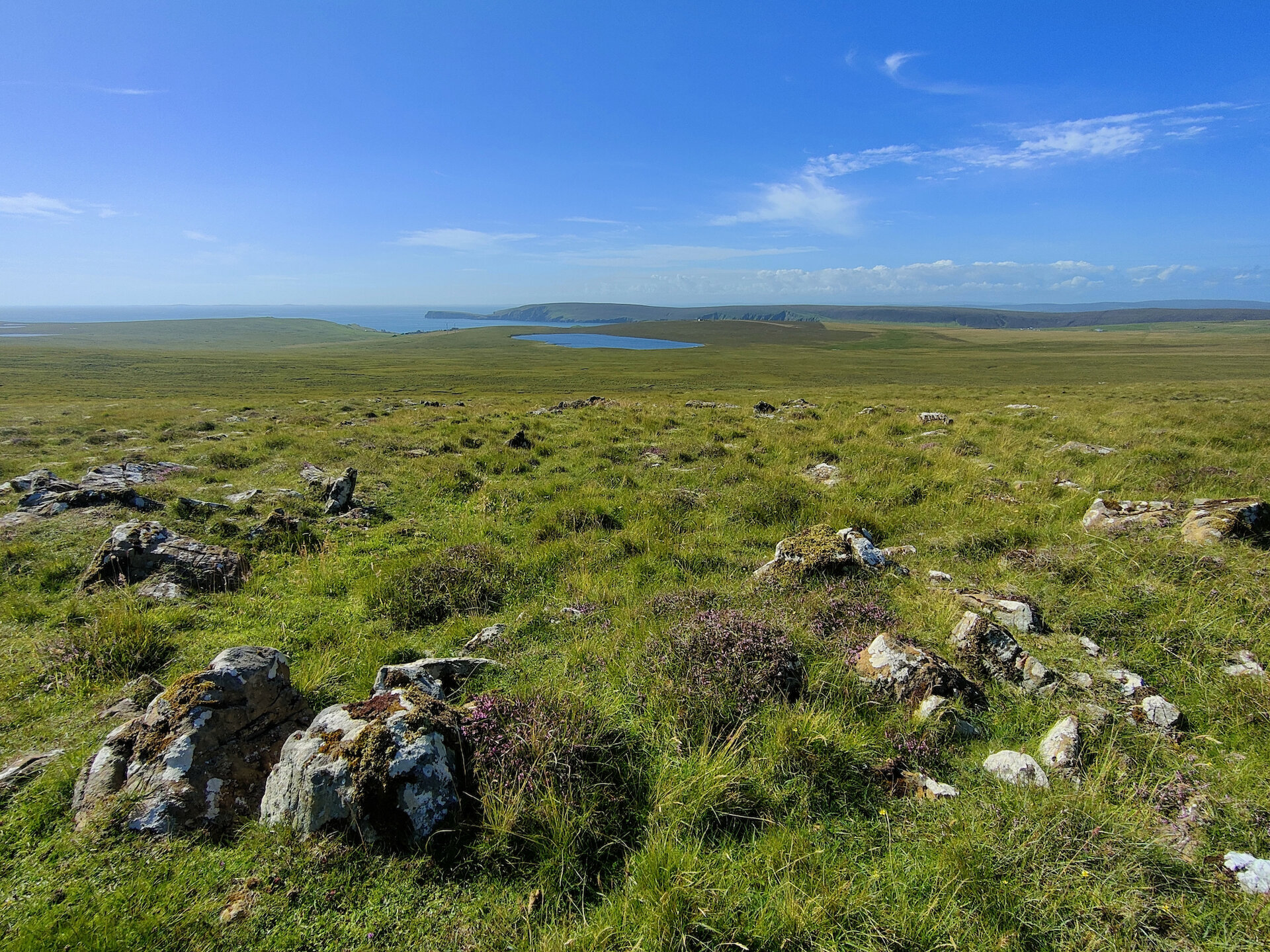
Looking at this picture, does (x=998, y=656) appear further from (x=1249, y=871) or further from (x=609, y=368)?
(x=609, y=368)

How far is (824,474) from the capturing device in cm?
1207

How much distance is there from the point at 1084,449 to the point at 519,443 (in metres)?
15.5

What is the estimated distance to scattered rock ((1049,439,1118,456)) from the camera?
12.5m

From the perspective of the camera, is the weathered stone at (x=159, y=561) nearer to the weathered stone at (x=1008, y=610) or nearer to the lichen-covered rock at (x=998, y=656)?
the lichen-covered rock at (x=998, y=656)

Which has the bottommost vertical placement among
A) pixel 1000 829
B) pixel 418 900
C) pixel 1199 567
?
pixel 418 900

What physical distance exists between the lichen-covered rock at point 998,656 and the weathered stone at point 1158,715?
559 mm

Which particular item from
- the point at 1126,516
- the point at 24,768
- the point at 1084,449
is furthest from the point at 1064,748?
the point at 1084,449

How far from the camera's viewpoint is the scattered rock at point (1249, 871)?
9.50 feet

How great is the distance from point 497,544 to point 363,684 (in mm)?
3900

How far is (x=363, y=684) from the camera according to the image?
5090 mm

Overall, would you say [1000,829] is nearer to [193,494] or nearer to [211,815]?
[211,815]

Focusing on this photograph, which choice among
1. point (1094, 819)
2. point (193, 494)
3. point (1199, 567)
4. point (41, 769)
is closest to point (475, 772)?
point (41, 769)

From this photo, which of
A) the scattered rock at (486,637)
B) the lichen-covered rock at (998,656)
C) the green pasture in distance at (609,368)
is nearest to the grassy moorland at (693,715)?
the lichen-covered rock at (998,656)

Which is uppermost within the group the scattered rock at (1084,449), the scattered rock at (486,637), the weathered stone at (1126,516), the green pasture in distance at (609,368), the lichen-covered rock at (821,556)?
the green pasture in distance at (609,368)
